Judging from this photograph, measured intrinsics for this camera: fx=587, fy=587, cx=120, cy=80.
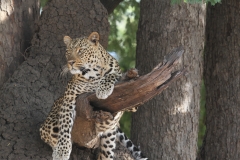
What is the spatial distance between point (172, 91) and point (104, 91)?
220cm

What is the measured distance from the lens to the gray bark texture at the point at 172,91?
8.38 metres

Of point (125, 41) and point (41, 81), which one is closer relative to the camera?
point (41, 81)

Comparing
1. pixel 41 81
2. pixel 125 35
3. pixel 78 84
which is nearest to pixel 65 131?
pixel 78 84

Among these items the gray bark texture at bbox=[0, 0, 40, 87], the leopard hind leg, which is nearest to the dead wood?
the leopard hind leg

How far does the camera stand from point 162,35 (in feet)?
28.0

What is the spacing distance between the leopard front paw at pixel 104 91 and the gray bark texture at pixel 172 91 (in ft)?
6.93

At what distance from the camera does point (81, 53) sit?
7012mm

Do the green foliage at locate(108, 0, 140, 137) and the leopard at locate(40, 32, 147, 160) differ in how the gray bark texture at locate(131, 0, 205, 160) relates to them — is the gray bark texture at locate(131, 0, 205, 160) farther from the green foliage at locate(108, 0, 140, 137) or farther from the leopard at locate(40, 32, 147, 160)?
the green foliage at locate(108, 0, 140, 137)

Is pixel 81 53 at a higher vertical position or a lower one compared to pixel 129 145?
higher

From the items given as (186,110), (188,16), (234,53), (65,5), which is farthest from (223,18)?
(65,5)

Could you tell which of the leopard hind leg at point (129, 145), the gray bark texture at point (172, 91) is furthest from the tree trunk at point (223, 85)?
the leopard hind leg at point (129, 145)

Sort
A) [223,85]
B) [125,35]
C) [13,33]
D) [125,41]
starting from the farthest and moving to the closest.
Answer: [125,35], [125,41], [223,85], [13,33]

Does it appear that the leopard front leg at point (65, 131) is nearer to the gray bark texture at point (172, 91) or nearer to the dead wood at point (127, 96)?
the dead wood at point (127, 96)

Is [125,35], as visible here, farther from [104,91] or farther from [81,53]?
[104,91]
